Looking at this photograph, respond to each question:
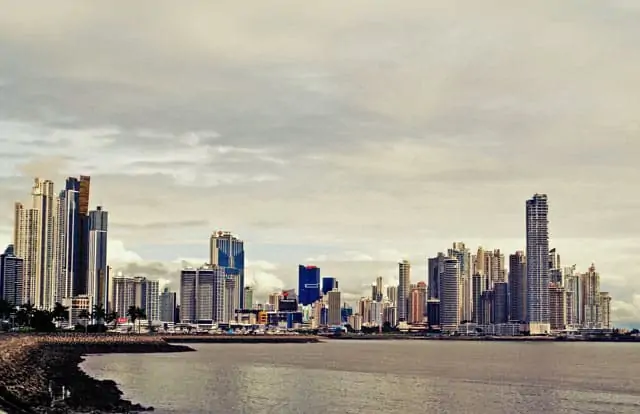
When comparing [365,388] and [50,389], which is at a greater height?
[50,389]

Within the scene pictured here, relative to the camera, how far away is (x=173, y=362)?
453 ft

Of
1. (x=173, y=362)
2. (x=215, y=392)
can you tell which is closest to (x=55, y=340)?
(x=173, y=362)

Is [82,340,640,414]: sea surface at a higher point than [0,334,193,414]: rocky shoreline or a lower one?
lower

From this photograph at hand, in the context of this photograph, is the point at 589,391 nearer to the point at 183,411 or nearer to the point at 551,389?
the point at 551,389

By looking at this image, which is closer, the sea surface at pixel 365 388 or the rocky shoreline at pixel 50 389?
the rocky shoreline at pixel 50 389

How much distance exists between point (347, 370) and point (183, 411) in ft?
197

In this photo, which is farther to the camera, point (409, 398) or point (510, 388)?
point (510, 388)

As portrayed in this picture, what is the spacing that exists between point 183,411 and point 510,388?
136 ft

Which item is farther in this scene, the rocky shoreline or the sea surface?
the sea surface

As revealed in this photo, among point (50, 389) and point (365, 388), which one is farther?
point (365, 388)

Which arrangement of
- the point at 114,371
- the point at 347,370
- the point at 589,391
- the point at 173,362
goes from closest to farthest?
the point at 589,391, the point at 114,371, the point at 347,370, the point at 173,362

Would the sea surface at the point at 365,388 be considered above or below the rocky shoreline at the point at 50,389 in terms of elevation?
below

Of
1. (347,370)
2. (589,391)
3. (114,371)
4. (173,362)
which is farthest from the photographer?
(173,362)

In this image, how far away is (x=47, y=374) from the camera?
82.8m
